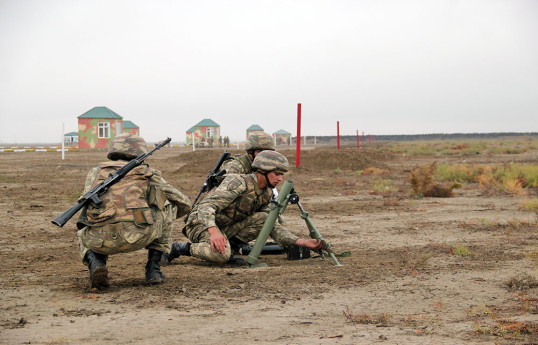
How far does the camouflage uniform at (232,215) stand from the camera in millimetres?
6281

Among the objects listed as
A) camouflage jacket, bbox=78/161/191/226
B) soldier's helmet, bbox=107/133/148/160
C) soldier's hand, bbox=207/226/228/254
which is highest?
soldier's helmet, bbox=107/133/148/160

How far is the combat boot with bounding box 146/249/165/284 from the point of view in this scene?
5.37m

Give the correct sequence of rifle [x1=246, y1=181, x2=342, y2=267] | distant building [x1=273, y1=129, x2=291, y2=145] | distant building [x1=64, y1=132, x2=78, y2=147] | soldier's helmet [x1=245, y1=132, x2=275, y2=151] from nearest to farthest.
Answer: rifle [x1=246, y1=181, x2=342, y2=267] → soldier's helmet [x1=245, y1=132, x2=275, y2=151] → distant building [x1=64, y1=132, x2=78, y2=147] → distant building [x1=273, y1=129, x2=291, y2=145]

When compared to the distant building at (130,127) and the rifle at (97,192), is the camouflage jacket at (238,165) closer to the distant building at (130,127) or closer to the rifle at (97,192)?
the rifle at (97,192)

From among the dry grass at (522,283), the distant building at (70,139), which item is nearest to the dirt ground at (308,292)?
the dry grass at (522,283)

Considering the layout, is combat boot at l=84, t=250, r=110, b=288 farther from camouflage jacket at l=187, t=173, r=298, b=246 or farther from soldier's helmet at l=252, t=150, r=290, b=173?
soldier's helmet at l=252, t=150, r=290, b=173

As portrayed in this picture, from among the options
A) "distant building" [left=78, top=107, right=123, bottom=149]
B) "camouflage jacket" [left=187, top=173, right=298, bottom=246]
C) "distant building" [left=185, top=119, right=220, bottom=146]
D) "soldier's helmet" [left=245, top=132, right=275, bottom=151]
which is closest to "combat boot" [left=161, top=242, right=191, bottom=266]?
"camouflage jacket" [left=187, top=173, right=298, bottom=246]

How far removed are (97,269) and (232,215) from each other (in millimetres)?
1986

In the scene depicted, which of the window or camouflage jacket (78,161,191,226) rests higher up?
the window

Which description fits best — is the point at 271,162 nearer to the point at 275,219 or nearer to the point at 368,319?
the point at 275,219

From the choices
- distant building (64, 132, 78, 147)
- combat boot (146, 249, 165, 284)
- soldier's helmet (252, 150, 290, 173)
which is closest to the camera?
combat boot (146, 249, 165, 284)

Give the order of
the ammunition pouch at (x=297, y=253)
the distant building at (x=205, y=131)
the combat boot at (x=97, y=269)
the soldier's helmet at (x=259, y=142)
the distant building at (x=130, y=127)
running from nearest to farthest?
1. the combat boot at (x=97, y=269)
2. the ammunition pouch at (x=297, y=253)
3. the soldier's helmet at (x=259, y=142)
4. the distant building at (x=130, y=127)
5. the distant building at (x=205, y=131)

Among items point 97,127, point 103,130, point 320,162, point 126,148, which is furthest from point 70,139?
point 126,148

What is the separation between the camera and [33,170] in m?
21.7
